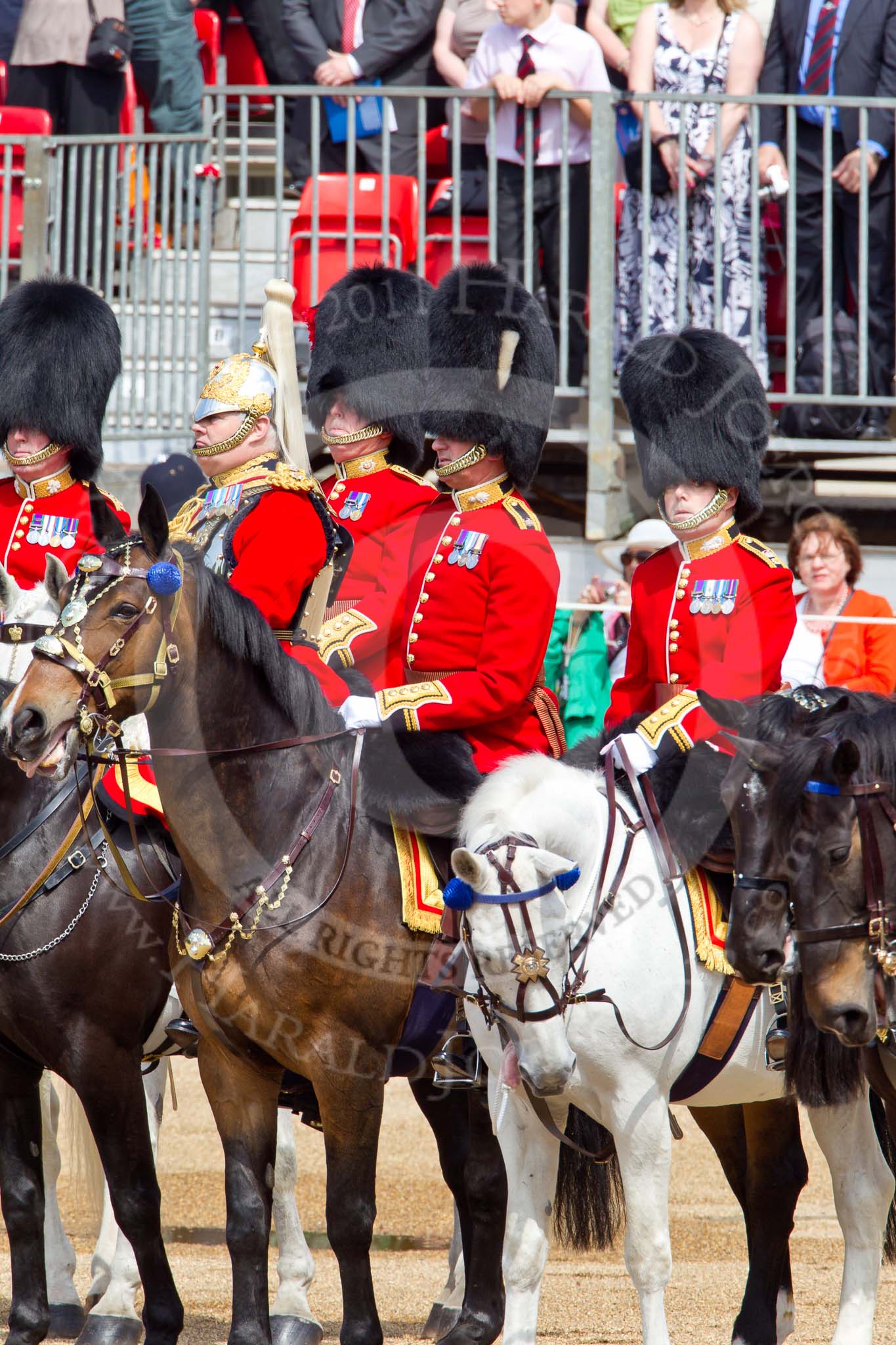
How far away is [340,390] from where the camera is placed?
591 cm

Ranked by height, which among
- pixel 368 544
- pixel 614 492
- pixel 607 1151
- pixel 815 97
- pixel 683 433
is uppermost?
pixel 815 97

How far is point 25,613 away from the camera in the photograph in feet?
16.1

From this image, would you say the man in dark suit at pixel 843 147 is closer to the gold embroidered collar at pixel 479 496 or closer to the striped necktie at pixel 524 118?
the striped necktie at pixel 524 118

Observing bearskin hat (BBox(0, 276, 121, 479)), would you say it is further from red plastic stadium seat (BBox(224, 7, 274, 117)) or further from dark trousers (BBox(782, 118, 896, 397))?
red plastic stadium seat (BBox(224, 7, 274, 117))

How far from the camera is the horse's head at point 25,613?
475 cm

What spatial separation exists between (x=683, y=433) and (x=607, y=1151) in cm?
190

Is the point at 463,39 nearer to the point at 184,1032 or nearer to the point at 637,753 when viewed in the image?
the point at 637,753

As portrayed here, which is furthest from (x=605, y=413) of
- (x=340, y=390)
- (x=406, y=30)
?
(x=340, y=390)

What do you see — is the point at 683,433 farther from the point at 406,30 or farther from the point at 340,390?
the point at 406,30

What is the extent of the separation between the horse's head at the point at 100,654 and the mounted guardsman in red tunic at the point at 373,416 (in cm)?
106

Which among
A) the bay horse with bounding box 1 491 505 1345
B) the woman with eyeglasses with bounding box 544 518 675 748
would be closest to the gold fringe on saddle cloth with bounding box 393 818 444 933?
the bay horse with bounding box 1 491 505 1345

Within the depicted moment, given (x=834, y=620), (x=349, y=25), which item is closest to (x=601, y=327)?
(x=834, y=620)

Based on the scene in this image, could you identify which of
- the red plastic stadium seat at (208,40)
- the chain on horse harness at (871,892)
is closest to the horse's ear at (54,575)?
the chain on horse harness at (871,892)

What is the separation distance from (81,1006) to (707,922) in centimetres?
164
